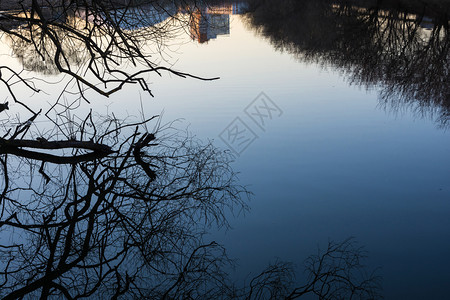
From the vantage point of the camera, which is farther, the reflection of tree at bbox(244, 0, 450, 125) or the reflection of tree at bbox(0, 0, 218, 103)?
the reflection of tree at bbox(244, 0, 450, 125)

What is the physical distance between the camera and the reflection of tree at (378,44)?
6.13 meters

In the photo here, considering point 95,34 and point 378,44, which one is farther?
point 378,44

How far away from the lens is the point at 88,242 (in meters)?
2.84

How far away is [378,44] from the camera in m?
8.66

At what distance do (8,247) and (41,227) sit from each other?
0.71ft

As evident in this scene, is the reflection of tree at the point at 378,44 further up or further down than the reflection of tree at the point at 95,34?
further up

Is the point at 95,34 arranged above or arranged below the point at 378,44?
below

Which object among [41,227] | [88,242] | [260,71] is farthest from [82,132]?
[260,71]

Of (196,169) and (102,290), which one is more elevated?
(196,169)

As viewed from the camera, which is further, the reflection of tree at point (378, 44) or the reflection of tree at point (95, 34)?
the reflection of tree at point (378, 44)

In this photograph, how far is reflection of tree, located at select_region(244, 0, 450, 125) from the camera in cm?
613

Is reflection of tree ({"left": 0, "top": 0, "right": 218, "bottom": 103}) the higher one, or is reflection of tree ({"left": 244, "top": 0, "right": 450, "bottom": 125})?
reflection of tree ({"left": 244, "top": 0, "right": 450, "bottom": 125})

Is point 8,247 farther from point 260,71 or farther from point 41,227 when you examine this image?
point 260,71

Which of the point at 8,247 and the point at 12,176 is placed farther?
the point at 12,176
